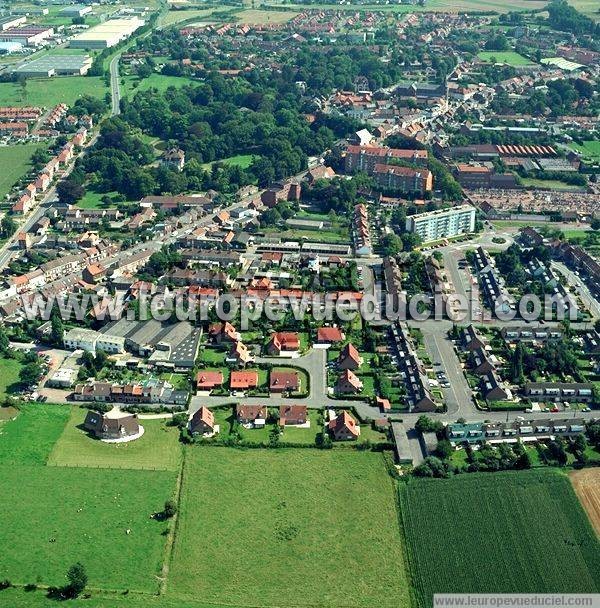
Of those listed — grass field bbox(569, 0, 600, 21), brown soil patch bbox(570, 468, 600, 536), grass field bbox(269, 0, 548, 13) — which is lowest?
grass field bbox(269, 0, 548, 13)

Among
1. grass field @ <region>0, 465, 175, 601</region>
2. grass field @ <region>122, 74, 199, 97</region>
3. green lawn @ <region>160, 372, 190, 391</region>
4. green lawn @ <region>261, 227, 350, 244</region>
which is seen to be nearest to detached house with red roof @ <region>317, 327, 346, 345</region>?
green lawn @ <region>160, 372, 190, 391</region>

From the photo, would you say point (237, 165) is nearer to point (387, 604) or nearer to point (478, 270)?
point (478, 270)

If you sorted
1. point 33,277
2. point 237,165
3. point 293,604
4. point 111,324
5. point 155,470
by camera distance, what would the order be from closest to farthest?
point 293,604, point 155,470, point 111,324, point 33,277, point 237,165

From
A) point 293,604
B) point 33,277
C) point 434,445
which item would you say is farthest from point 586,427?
point 33,277

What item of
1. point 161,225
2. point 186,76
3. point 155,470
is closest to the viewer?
point 155,470

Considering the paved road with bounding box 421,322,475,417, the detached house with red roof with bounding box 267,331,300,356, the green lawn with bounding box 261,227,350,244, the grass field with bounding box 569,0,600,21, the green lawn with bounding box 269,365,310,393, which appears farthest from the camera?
the grass field with bounding box 569,0,600,21

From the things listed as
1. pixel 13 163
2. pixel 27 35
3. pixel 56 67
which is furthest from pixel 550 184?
pixel 27 35

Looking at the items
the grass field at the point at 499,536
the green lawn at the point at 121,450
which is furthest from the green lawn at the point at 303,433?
the grass field at the point at 499,536

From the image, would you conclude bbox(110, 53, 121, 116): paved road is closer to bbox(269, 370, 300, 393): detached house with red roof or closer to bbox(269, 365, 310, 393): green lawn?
bbox(269, 365, 310, 393): green lawn
